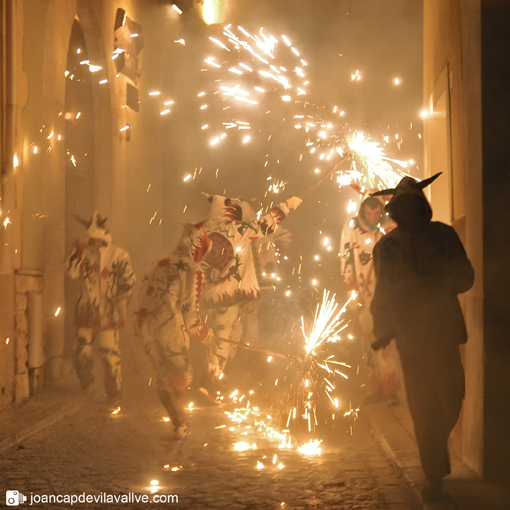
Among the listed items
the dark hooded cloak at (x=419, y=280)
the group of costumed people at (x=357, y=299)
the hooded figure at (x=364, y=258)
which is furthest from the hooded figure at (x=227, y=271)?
the dark hooded cloak at (x=419, y=280)

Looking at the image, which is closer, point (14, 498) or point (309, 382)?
point (14, 498)

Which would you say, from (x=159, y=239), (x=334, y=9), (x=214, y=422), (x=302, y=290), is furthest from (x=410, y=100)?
(x=214, y=422)

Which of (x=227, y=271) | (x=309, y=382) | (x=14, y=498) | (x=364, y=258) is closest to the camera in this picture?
(x=14, y=498)

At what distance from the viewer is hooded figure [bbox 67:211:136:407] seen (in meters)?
8.88

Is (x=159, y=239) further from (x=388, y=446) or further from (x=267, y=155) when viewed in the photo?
(x=388, y=446)

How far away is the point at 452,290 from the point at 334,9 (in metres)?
11.8

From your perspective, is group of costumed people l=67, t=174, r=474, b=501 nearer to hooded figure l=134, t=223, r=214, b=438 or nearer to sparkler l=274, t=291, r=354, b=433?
hooded figure l=134, t=223, r=214, b=438

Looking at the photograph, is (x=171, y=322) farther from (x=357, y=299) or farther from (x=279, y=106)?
(x=279, y=106)

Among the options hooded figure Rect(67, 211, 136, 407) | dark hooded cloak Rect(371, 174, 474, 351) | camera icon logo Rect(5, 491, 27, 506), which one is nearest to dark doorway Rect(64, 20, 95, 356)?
hooded figure Rect(67, 211, 136, 407)

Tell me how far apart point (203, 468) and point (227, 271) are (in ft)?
12.9

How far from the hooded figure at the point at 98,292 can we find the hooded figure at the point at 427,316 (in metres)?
4.48

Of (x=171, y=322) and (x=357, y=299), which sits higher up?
(x=357, y=299)

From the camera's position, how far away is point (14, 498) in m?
4.78

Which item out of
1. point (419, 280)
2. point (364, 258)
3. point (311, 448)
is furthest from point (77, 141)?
point (419, 280)
